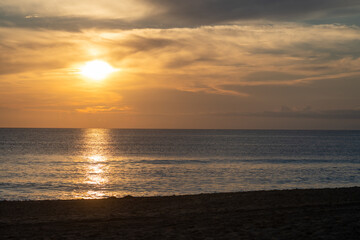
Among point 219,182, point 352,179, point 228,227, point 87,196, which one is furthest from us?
point 352,179

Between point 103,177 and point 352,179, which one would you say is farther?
point 103,177

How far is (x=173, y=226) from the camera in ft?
44.2

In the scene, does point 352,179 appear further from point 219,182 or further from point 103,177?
point 103,177

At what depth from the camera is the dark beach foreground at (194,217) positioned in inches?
480

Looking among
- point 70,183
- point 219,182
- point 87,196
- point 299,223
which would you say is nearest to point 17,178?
point 70,183

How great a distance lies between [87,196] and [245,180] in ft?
51.2

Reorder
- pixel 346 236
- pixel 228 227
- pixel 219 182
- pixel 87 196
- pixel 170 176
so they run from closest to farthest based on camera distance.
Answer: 1. pixel 346 236
2. pixel 228 227
3. pixel 87 196
4. pixel 219 182
5. pixel 170 176

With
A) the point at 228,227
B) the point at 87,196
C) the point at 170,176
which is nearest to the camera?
the point at 228,227

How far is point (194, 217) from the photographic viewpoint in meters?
15.3

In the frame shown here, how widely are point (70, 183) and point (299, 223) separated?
27331 mm

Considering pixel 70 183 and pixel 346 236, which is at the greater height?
pixel 346 236

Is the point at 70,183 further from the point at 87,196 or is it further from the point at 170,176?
the point at 170,176

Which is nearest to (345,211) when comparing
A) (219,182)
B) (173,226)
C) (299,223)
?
(299,223)

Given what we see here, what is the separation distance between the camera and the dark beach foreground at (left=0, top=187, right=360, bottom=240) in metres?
12.2
